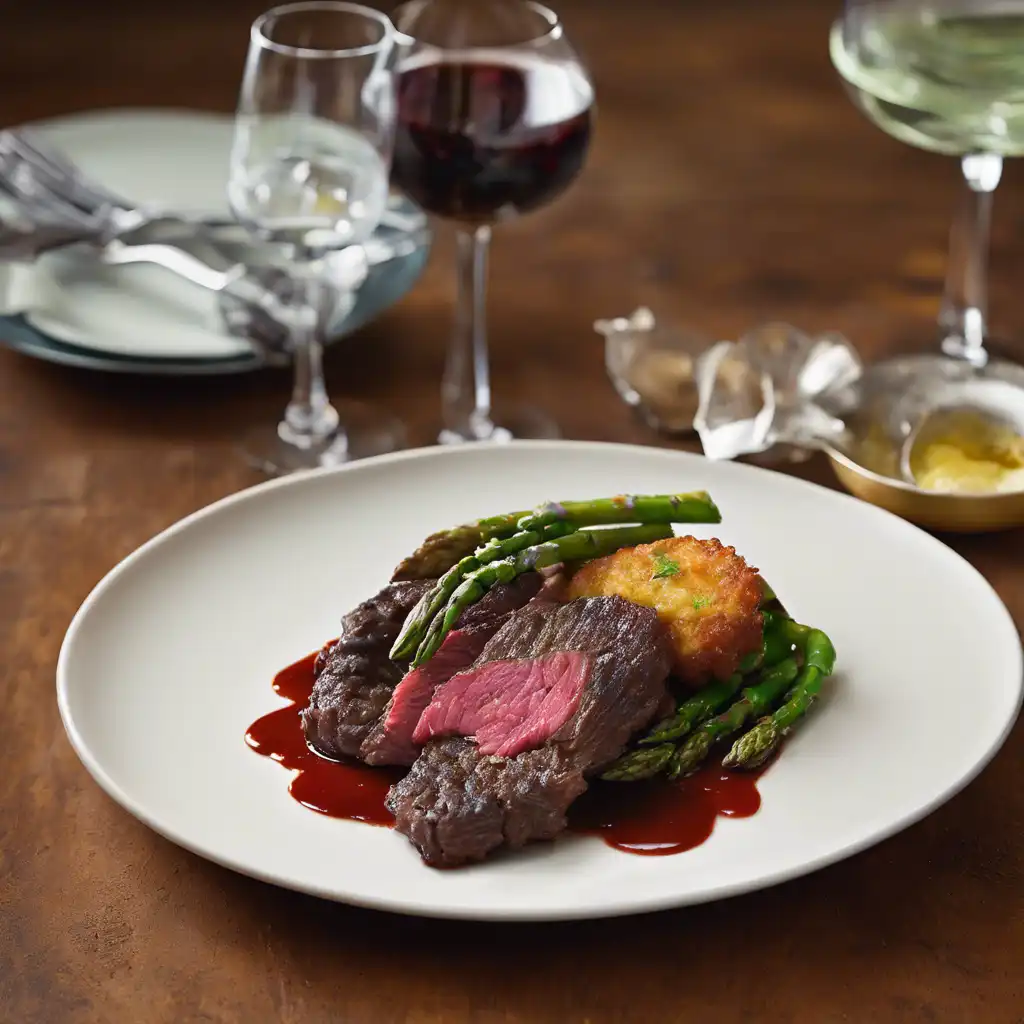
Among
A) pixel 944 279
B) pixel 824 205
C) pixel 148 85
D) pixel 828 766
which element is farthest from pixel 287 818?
pixel 148 85

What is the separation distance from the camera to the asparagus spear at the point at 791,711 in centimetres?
143

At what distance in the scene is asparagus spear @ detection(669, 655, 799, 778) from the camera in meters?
1.43

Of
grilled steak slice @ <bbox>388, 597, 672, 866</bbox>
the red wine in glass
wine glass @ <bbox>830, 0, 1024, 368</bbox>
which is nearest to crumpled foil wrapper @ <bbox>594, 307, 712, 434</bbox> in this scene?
the red wine in glass

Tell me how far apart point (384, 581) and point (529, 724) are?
0.41m

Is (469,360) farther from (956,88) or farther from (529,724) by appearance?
(529,724)

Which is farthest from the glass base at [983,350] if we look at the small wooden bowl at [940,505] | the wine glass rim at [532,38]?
the wine glass rim at [532,38]

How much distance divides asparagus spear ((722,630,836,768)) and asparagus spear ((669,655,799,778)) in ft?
0.04

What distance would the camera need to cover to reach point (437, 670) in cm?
148

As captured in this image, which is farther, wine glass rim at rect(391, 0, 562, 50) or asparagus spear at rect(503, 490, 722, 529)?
wine glass rim at rect(391, 0, 562, 50)

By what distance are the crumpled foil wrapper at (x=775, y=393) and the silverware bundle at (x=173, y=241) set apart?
563 millimetres

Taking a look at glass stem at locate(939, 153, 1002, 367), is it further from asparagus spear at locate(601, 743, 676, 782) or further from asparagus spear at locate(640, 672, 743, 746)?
asparagus spear at locate(601, 743, 676, 782)

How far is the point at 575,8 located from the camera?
3881 mm

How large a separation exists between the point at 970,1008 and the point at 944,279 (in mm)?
1615

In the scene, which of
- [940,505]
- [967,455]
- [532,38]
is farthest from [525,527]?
[532,38]
